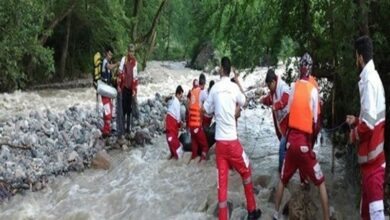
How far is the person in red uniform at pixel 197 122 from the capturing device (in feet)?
29.3

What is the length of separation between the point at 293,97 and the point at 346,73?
1.16 metres

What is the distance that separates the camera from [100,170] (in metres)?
9.60

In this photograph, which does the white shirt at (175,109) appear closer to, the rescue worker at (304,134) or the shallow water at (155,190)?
the shallow water at (155,190)

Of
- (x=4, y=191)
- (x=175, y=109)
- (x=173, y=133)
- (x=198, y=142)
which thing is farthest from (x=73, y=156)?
(x=198, y=142)

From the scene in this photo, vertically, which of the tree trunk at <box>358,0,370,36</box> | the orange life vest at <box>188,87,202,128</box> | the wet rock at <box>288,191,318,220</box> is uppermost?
the tree trunk at <box>358,0,370,36</box>

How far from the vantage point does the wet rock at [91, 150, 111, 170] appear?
9672mm

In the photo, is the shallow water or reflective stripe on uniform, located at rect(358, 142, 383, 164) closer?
reflective stripe on uniform, located at rect(358, 142, 383, 164)

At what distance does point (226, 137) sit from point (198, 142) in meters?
2.99

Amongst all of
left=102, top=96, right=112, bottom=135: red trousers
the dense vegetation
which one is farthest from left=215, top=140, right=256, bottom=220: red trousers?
left=102, top=96, right=112, bottom=135: red trousers

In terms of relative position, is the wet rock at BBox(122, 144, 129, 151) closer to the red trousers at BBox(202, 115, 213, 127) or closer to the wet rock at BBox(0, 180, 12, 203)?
the red trousers at BBox(202, 115, 213, 127)

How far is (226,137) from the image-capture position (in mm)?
6184

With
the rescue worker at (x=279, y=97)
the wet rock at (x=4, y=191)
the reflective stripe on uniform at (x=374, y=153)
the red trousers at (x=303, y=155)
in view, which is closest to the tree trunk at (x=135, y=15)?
the wet rock at (x=4, y=191)

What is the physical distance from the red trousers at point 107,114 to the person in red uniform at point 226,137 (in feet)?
15.2

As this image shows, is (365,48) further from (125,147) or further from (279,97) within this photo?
(125,147)
